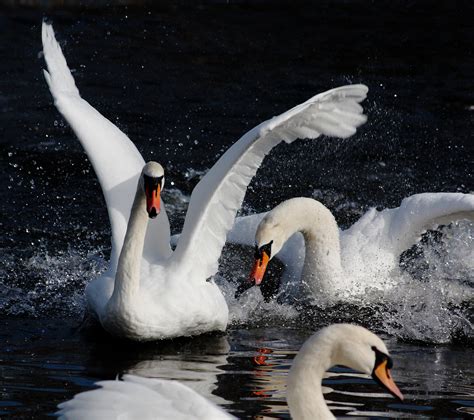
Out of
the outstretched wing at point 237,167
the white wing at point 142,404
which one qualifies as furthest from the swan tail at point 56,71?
the white wing at point 142,404

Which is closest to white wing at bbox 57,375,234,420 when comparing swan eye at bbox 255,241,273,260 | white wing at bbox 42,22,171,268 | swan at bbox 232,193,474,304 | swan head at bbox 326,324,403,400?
swan head at bbox 326,324,403,400

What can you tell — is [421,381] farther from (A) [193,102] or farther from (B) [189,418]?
Answer: (A) [193,102]

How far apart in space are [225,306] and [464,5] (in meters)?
11.2

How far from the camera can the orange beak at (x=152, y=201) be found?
8109 millimetres

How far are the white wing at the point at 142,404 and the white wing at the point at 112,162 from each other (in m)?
3.47

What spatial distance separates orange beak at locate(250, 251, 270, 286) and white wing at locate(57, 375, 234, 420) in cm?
291

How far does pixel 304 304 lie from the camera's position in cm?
969

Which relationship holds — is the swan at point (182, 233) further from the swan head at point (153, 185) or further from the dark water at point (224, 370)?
the dark water at point (224, 370)

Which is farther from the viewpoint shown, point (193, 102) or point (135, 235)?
point (193, 102)

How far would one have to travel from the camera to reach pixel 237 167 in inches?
342

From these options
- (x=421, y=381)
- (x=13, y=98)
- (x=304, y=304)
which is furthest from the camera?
(x=13, y=98)

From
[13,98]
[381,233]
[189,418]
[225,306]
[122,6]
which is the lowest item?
[189,418]

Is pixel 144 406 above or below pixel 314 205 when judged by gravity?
below

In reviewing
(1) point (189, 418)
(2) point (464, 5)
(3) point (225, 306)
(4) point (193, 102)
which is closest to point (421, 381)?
(3) point (225, 306)
